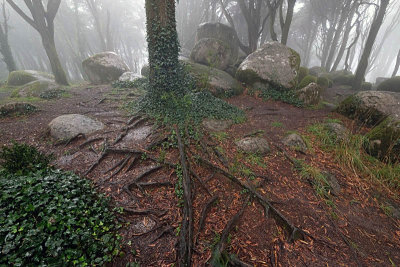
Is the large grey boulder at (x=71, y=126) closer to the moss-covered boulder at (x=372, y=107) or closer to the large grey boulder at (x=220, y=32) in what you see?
the moss-covered boulder at (x=372, y=107)

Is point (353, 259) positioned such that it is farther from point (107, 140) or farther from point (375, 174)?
point (107, 140)

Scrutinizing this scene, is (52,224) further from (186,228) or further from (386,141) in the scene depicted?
(386,141)

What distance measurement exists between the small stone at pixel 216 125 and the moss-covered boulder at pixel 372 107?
478 cm

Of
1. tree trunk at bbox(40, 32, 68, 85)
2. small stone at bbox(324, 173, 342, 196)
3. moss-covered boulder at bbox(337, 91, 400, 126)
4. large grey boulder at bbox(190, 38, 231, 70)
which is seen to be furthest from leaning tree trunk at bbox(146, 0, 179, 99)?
tree trunk at bbox(40, 32, 68, 85)

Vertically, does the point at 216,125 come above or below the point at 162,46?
below

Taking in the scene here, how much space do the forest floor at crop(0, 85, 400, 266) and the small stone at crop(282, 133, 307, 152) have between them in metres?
0.20

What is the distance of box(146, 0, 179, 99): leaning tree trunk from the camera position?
6.15 meters

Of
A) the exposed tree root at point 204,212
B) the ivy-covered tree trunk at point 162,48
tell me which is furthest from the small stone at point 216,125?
the exposed tree root at point 204,212

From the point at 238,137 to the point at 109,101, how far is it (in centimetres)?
649

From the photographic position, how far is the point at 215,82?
8828 mm

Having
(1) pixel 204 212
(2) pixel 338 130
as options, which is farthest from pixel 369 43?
(1) pixel 204 212

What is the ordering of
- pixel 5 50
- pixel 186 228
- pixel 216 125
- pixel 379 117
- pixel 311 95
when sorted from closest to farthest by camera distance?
1. pixel 186 228
2. pixel 216 125
3. pixel 379 117
4. pixel 311 95
5. pixel 5 50

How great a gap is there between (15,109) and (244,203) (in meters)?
8.82

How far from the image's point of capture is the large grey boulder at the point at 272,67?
922 centimetres
